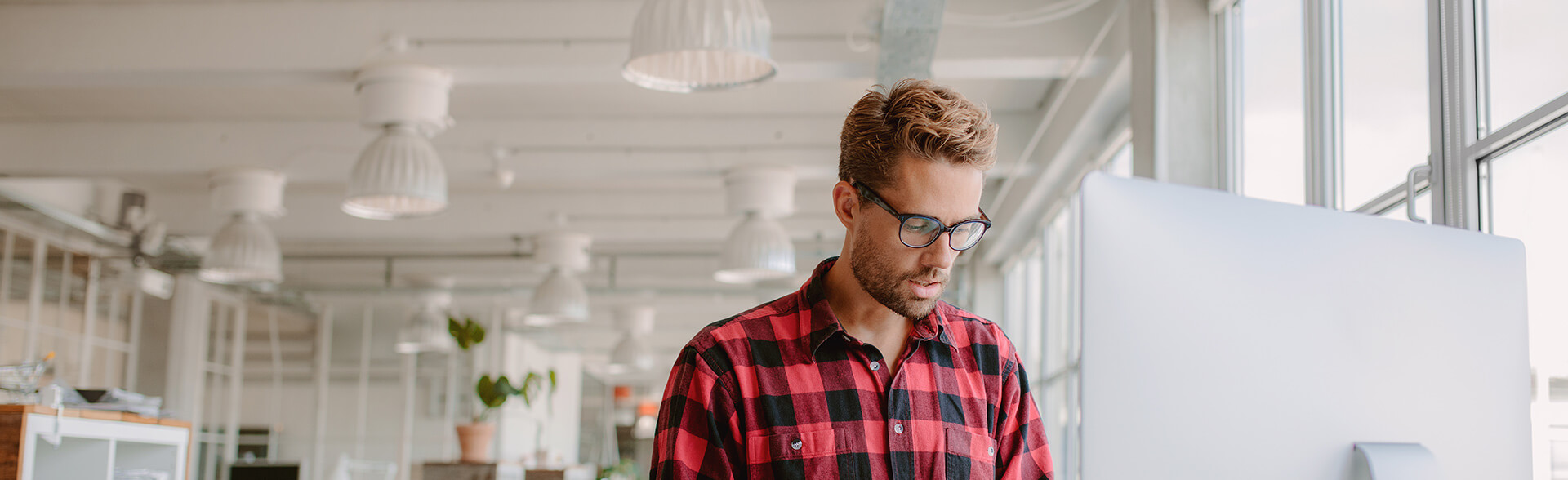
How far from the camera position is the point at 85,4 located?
5758 millimetres

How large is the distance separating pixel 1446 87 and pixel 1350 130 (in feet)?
2.13

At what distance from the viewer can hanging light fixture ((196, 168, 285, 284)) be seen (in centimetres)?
612

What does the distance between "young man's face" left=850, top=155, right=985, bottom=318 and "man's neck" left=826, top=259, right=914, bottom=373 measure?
7 cm

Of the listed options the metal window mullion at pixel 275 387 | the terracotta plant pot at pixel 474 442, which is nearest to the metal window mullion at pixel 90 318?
the metal window mullion at pixel 275 387

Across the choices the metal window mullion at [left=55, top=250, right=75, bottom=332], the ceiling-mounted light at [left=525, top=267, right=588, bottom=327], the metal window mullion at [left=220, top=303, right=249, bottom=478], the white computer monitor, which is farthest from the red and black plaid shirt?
the metal window mullion at [left=220, top=303, right=249, bottom=478]

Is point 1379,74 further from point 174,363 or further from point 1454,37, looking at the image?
point 174,363

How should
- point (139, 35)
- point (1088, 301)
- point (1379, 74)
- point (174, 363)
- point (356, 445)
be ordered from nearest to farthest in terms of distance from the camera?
point (1088, 301) < point (1379, 74) < point (139, 35) < point (174, 363) < point (356, 445)

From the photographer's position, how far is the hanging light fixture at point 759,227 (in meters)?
6.30

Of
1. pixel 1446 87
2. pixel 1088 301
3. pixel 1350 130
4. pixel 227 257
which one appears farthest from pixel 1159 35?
pixel 227 257

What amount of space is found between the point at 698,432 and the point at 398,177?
345cm

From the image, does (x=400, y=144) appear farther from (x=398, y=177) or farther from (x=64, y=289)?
(x=64, y=289)

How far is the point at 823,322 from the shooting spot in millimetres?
1422

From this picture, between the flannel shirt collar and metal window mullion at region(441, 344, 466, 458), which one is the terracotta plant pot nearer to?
the flannel shirt collar

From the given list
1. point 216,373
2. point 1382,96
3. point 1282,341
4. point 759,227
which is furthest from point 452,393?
point 1282,341
